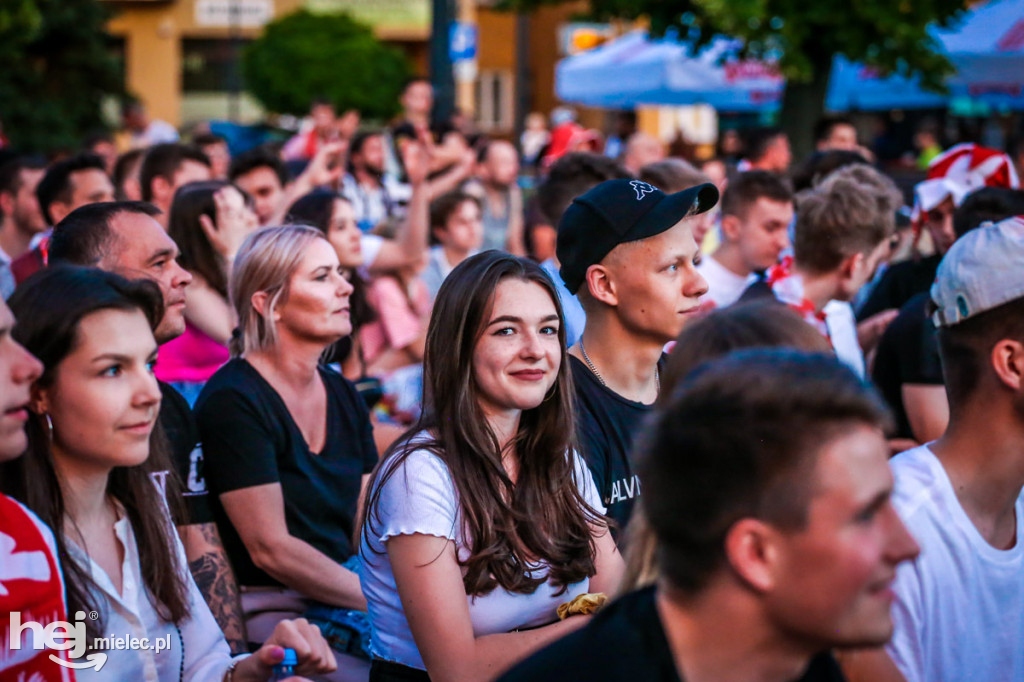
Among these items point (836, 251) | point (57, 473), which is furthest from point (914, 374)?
point (57, 473)

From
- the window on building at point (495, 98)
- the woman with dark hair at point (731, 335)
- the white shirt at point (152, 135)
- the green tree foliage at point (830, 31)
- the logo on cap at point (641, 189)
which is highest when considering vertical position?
the green tree foliage at point (830, 31)

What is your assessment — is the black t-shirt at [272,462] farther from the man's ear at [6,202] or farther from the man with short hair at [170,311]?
the man's ear at [6,202]

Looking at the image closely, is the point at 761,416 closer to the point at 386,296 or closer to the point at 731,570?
the point at 731,570

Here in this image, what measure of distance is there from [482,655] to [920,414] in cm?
267

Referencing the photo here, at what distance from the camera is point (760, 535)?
1.81 m

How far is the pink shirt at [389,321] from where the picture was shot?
773 cm

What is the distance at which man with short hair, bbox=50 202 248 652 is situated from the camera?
12.4 feet

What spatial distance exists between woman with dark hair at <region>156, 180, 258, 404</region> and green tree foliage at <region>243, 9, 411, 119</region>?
30011mm

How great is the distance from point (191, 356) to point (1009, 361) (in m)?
3.63

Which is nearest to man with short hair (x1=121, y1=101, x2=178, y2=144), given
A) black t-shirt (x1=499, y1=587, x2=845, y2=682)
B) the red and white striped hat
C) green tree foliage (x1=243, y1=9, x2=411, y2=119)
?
the red and white striped hat

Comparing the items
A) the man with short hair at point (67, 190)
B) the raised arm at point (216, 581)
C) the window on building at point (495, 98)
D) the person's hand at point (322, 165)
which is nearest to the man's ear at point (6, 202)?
the man with short hair at point (67, 190)

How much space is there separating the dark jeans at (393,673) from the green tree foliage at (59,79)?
23340 mm
